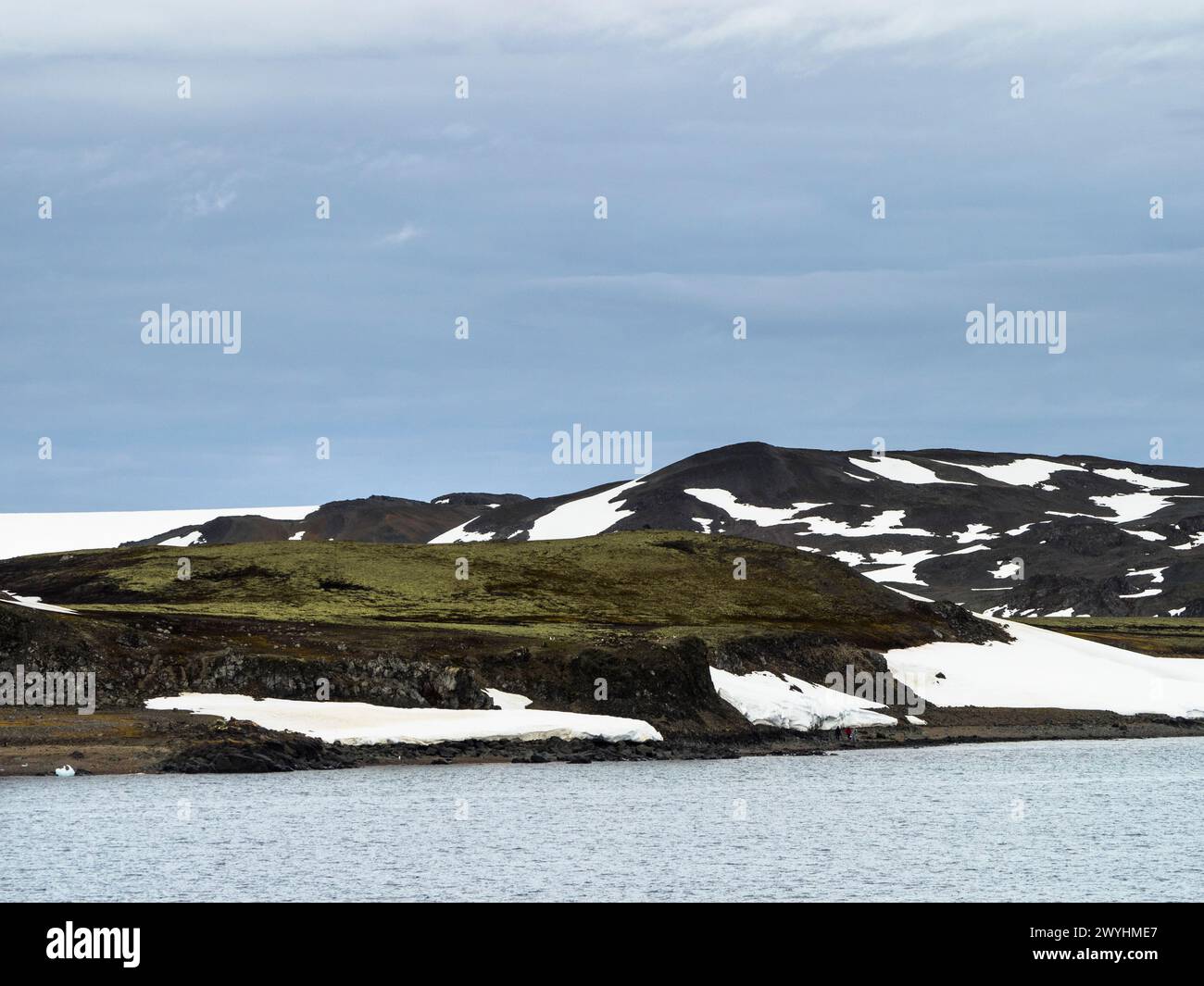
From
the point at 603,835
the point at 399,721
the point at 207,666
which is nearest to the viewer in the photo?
the point at 603,835

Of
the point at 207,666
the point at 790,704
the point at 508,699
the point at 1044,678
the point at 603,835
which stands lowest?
the point at 1044,678

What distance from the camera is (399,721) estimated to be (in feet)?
284

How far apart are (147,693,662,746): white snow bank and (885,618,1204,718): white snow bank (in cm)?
3743

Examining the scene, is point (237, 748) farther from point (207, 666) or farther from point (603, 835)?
point (603, 835)

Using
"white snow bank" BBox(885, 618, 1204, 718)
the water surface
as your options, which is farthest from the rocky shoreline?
"white snow bank" BBox(885, 618, 1204, 718)

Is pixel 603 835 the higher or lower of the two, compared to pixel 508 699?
lower

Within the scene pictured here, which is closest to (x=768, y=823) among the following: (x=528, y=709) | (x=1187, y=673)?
(x=528, y=709)

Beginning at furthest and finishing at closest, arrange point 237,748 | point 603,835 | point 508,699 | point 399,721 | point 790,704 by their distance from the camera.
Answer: point 790,704 → point 508,699 → point 399,721 → point 237,748 → point 603,835

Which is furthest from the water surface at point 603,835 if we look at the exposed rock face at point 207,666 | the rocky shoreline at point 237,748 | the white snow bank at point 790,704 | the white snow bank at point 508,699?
the white snow bank at point 790,704

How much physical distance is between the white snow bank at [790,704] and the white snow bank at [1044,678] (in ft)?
33.6

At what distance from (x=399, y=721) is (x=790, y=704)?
31.4m

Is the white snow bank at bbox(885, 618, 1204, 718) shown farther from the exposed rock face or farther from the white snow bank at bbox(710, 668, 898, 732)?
the exposed rock face

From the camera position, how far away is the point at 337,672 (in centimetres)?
9050

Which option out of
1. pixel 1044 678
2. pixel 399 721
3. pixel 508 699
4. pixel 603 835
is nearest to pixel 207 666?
→ pixel 399 721
